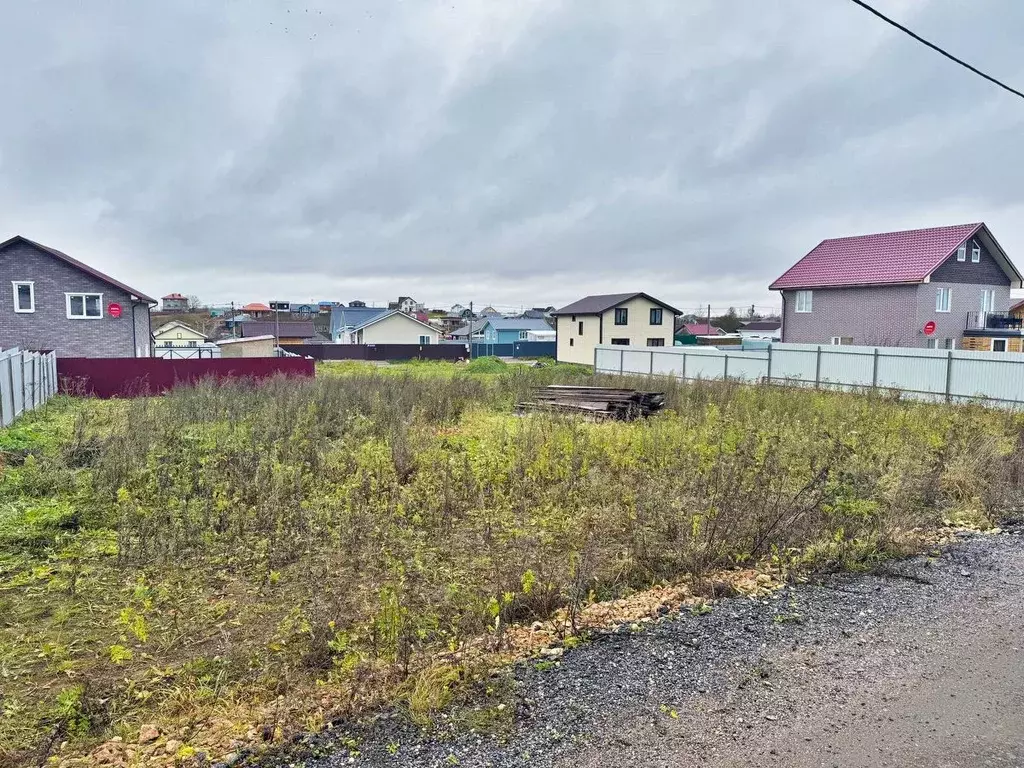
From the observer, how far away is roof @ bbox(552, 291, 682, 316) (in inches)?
1625

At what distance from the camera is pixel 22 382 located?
13109mm

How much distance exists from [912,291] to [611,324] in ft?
58.7

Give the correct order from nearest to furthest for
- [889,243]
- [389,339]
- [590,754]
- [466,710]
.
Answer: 1. [590,754]
2. [466,710]
3. [889,243]
4. [389,339]

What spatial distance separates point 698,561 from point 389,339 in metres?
54.9

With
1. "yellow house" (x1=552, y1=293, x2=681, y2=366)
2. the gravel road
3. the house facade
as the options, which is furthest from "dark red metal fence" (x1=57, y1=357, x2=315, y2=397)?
the house facade

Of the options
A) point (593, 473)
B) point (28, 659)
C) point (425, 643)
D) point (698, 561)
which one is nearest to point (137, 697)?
point (28, 659)

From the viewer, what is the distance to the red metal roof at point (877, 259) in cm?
2770

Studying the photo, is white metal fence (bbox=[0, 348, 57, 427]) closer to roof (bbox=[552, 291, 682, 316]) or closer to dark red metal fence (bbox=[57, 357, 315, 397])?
dark red metal fence (bbox=[57, 357, 315, 397])

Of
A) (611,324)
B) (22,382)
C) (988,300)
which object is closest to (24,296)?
(22,382)

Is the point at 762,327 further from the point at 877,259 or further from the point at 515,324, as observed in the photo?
the point at 877,259

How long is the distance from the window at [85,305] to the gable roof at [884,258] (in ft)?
105

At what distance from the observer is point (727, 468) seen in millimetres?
7066

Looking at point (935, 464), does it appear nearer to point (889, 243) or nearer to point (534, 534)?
point (534, 534)

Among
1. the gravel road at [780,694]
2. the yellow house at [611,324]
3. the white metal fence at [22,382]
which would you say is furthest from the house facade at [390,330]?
the gravel road at [780,694]
